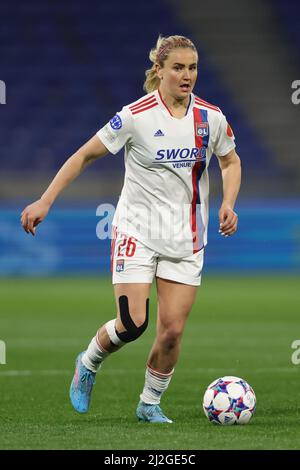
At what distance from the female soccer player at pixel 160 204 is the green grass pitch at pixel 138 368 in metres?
0.50

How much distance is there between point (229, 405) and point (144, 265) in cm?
96

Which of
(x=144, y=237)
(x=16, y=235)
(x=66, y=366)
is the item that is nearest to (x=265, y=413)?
(x=144, y=237)

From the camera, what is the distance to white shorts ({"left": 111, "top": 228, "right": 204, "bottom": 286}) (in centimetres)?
675

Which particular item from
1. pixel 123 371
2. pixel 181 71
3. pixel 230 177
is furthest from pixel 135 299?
pixel 123 371

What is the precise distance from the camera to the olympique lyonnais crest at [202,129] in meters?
6.82

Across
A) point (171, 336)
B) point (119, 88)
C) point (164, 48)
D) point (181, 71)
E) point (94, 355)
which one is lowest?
point (94, 355)

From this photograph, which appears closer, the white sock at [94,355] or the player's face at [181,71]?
the player's face at [181,71]

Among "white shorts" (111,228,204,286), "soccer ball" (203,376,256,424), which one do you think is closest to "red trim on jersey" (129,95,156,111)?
"white shorts" (111,228,204,286)

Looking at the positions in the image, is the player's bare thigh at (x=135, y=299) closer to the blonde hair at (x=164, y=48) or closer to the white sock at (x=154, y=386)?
the white sock at (x=154, y=386)

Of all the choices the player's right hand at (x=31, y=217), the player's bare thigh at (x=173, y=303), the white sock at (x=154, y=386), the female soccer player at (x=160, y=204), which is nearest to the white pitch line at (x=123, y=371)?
the white sock at (x=154, y=386)

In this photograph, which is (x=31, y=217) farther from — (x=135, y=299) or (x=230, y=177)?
(x=230, y=177)

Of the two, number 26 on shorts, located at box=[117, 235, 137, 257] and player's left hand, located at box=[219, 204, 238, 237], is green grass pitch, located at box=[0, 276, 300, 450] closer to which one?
number 26 on shorts, located at box=[117, 235, 137, 257]

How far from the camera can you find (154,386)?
22.8 ft
